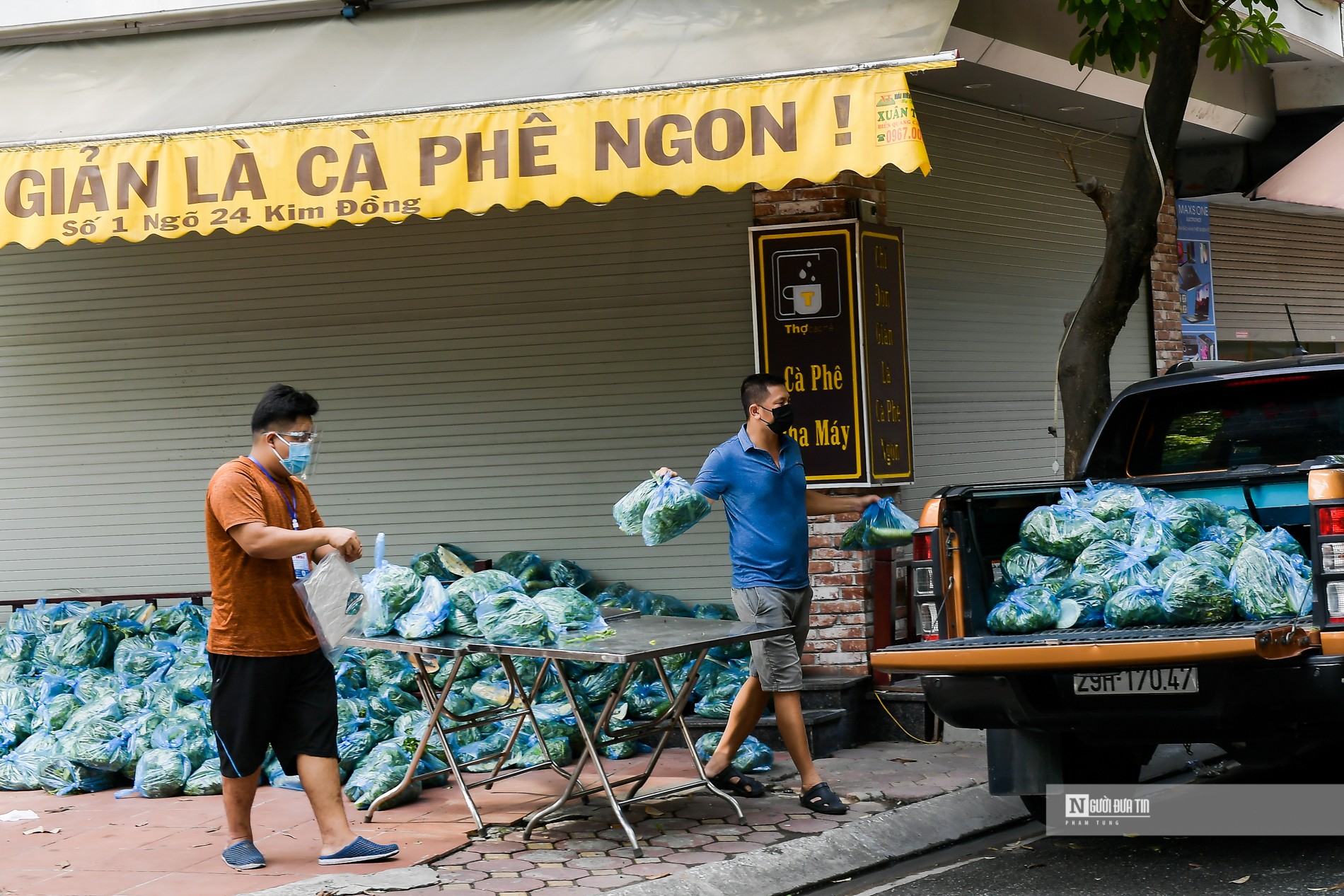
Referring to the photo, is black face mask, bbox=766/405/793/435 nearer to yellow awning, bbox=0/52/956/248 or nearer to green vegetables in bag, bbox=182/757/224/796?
yellow awning, bbox=0/52/956/248

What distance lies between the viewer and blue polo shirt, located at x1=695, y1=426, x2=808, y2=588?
6.45m

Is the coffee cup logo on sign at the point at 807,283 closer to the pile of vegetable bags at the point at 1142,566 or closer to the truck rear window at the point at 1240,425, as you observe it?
the truck rear window at the point at 1240,425

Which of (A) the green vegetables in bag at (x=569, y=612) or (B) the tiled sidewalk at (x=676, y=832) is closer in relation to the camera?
(B) the tiled sidewalk at (x=676, y=832)

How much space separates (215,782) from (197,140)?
3.17 m

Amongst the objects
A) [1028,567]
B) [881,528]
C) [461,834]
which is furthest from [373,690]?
[1028,567]

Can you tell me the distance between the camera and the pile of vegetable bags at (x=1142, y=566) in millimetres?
5234

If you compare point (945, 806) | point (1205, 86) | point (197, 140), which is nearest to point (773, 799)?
point (945, 806)

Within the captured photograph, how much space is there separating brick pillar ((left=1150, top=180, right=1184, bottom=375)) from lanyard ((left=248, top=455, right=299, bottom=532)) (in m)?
7.97

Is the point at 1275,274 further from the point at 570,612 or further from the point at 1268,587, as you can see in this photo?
the point at 570,612

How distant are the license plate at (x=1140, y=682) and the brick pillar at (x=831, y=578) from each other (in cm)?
285

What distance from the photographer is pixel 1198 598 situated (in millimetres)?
5227

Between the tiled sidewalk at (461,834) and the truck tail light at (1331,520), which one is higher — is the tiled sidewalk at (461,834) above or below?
below

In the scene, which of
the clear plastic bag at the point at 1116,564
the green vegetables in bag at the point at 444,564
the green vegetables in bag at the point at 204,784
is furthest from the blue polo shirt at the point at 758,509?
the green vegetables in bag at the point at 204,784

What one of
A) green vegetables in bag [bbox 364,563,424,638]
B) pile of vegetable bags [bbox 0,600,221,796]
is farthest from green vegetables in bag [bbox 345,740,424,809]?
green vegetables in bag [bbox 364,563,424,638]
